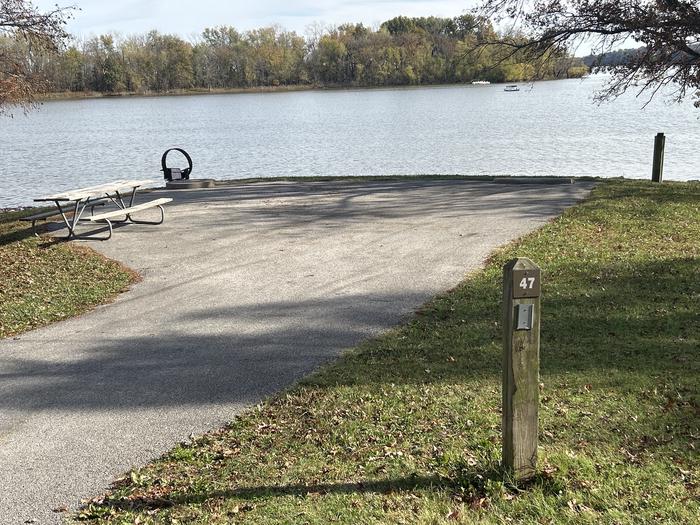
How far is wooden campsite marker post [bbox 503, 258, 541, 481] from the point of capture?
13.1 ft

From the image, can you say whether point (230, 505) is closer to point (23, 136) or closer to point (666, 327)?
point (666, 327)

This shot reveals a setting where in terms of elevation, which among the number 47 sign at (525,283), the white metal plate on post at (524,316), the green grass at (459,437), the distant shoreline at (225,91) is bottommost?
the distant shoreline at (225,91)

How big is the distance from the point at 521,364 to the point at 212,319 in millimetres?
4685

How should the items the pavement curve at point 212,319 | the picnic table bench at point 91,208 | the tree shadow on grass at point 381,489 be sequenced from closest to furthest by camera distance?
the tree shadow on grass at point 381,489 → the pavement curve at point 212,319 → the picnic table bench at point 91,208

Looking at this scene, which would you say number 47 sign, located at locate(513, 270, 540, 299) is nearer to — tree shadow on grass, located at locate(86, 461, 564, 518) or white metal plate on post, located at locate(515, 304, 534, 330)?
white metal plate on post, located at locate(515, 304, 534, 330)

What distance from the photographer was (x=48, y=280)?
32.7 feet

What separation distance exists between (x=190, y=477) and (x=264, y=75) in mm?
126657

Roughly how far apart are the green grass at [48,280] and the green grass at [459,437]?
392cm

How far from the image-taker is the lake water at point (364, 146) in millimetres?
27484

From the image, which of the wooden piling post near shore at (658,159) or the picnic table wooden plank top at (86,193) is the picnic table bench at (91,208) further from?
the wooden piling post near shore at (658,159)

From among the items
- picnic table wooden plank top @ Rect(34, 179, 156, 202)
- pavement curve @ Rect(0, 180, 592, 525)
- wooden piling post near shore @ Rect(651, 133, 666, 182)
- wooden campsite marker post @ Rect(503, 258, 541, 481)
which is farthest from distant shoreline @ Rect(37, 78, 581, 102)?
wooden campsite marker post @ Rect(503, 258, 541, 481)

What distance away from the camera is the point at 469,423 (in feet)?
17.0

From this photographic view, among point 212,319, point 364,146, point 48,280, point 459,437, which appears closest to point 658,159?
point 212,319

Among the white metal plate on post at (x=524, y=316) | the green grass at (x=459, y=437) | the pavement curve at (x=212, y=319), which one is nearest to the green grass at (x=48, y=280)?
the pavement curve at (x=212, y=319)
